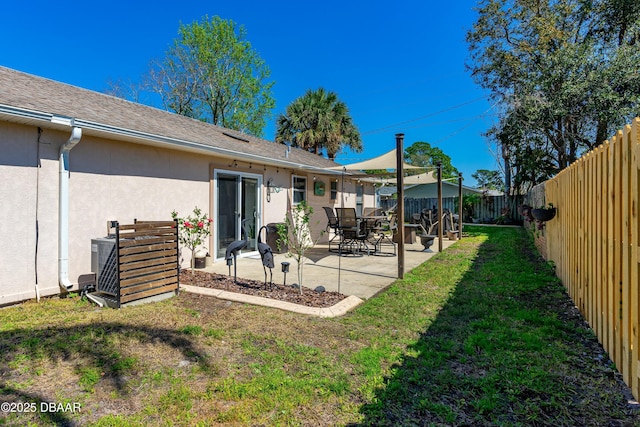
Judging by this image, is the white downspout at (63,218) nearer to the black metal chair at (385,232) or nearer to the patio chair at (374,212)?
the black metal chair at (385,232)

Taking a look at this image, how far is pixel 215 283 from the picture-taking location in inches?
217

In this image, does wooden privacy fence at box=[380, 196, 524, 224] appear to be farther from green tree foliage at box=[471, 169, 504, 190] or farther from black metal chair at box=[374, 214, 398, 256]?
black metal chair at box=[374, 214, 398, 256]

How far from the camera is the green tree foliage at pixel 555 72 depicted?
12.0 meters

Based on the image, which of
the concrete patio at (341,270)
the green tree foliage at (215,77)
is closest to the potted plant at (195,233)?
the concrete patio at (341,270)

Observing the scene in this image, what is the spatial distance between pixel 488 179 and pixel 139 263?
2651cm

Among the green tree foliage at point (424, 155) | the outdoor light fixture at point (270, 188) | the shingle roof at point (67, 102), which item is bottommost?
the outdoor light fixture at point (270, 188)

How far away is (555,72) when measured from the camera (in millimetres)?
12797

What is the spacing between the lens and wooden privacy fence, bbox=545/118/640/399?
7.29 ft

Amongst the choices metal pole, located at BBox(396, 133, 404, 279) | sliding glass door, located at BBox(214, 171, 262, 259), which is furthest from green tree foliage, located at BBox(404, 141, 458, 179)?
metal pole, located at BBox(396, 133, 404, 279)

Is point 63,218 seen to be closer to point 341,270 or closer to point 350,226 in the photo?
point 341,270

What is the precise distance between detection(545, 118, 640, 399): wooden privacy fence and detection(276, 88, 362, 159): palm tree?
1751 centimetres

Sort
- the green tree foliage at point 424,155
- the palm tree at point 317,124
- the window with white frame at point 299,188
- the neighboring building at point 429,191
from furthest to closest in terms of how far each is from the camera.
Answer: the green tree foliage at point 424,155 < the neighboring building at point 429,191 < the palm tree at point 317,124 < the window with white frame at point 299,188

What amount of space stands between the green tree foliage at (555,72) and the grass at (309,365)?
11.5 m

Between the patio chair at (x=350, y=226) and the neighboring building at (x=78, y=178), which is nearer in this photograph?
the neighboring building at (x=78, y=178)
